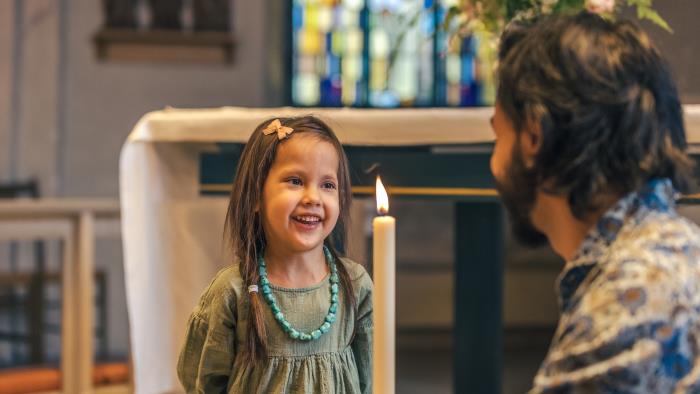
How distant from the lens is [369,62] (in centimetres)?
830

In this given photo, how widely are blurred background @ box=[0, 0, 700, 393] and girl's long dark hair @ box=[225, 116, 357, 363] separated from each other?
212 inches

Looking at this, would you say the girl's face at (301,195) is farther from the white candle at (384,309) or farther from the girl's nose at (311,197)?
the white candle at (384,309)

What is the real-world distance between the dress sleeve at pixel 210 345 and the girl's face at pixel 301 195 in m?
0.13

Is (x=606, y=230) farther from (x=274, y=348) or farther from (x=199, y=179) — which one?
(x=199, y=179)

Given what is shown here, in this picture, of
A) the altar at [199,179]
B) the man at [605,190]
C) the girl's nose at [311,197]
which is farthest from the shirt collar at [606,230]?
the altar at [199,179]

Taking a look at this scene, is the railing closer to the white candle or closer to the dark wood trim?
the white candle

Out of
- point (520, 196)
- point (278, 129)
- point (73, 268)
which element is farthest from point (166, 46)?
point (520, 196)

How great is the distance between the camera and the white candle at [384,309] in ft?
3.78

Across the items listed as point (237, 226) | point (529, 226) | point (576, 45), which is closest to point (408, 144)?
point (237, 226)

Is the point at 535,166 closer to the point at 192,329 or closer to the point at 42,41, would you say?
the point at 192,329

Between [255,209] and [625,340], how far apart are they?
882 mm

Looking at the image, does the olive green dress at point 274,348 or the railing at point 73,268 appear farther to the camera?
the railing at point 73,268

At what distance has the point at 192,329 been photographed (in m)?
1.78

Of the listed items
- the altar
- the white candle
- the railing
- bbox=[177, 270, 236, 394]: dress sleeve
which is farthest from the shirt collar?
the railing
